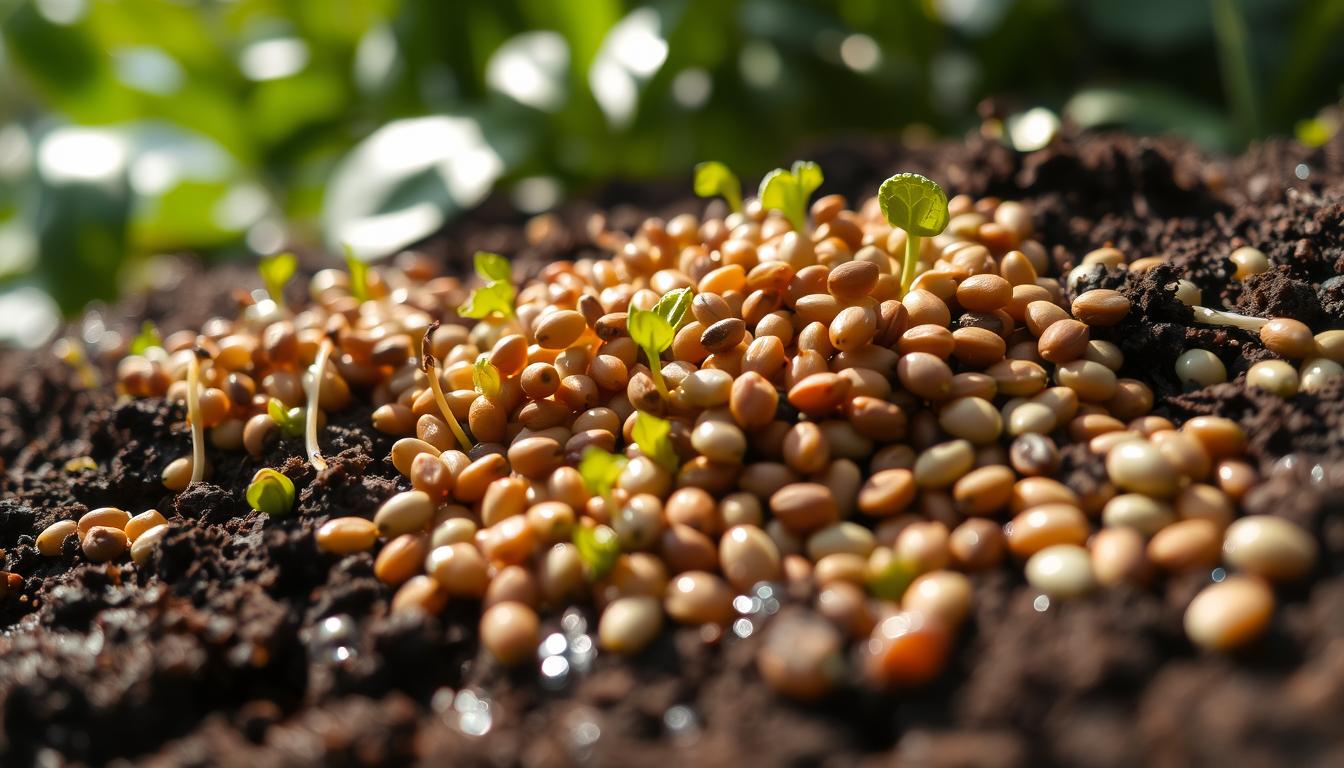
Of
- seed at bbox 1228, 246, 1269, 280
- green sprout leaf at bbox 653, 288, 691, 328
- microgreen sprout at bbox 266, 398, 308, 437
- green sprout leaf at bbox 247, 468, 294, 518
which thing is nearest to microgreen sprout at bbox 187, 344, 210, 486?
microgreen sprout at bbox 266, 398, 308, 437

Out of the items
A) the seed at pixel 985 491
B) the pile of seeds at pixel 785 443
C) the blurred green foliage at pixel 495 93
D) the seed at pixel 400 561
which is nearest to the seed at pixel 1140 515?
the pile of seeds at pixel 785 443

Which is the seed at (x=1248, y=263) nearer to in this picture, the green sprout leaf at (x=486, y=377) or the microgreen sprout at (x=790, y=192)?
the microgreen sprout at (x=790, y=192)

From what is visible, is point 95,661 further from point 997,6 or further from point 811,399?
point 997,6

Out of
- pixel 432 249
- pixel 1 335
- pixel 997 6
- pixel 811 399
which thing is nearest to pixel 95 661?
pixel 811 399

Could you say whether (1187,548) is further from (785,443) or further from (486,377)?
(486,377)

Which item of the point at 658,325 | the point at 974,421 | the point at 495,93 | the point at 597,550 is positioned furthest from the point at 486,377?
the point at 495,93
